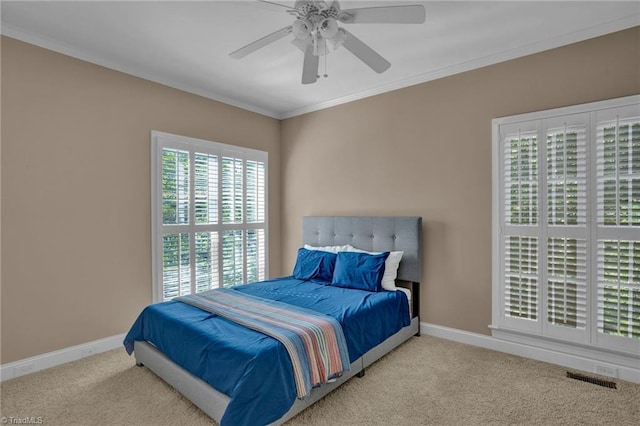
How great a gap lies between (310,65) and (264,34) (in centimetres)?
64

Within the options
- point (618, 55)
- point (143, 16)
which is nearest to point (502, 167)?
point (618, 55)

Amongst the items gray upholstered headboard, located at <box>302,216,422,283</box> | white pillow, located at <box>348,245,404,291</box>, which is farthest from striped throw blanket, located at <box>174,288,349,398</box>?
gray upholstered headboard, located at <box>302,216,422,283</box>

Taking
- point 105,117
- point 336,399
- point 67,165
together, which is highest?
point 105,117

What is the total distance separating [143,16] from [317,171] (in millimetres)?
2625

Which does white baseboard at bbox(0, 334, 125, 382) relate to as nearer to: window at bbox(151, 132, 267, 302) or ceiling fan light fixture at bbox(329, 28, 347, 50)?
window at bbox(151, 132, 267, 302)

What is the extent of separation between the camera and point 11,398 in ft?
7.87

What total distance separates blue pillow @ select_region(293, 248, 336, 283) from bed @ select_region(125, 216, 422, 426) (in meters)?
0.14

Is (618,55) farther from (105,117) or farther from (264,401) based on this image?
(105,117)

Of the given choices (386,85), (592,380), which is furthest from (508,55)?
(592,380)

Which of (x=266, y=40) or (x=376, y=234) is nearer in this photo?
(x=266, y=40)

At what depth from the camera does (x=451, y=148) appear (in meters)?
3.46

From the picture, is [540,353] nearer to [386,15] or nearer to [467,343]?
[467,343]

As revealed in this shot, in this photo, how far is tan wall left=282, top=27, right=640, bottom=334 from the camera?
9.16 ft

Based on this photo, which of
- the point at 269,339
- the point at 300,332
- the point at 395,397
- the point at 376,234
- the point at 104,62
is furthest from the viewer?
the point at 376,234
